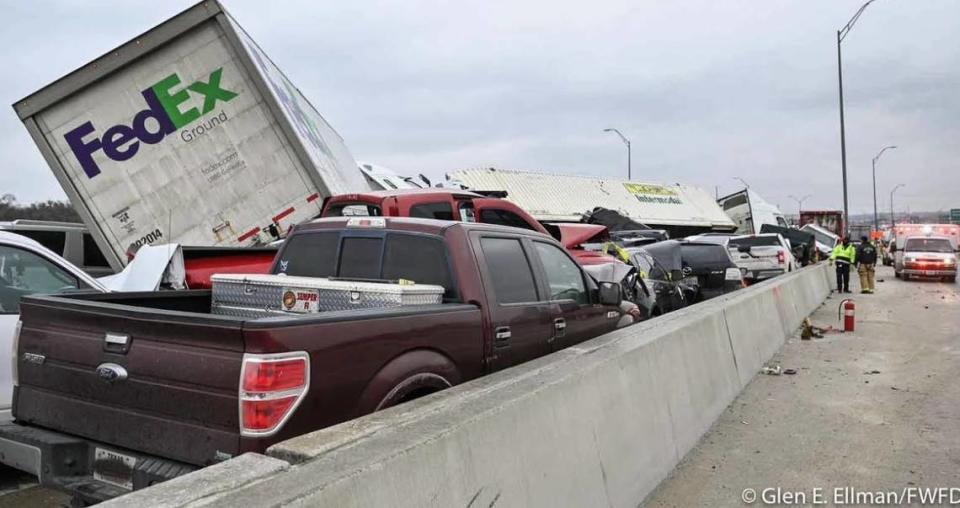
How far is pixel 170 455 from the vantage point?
3117 mm

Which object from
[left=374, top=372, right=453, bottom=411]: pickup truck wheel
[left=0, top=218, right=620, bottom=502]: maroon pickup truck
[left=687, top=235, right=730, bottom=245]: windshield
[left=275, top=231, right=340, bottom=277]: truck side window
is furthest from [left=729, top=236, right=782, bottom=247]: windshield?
[left=374, top=372, right=453, bottom=411]: pickup truck wheel

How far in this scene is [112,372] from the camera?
10.8 ft

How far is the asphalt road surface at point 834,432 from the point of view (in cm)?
446

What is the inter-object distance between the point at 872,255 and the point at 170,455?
20.9 meters

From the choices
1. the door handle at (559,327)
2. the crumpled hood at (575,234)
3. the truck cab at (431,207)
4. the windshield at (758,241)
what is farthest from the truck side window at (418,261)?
the windshield at (758,241)

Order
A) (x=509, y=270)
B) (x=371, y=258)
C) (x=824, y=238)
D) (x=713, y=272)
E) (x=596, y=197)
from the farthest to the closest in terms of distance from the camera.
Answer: (x=824, y=238) → (x=596, y=197) → (x=713, y=272) → (x=509, y=270) → (x=371, y=258)

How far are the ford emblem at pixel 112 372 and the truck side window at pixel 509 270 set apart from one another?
86.4 inches

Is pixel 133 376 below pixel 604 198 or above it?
below

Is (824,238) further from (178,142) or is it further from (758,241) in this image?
(178,142)

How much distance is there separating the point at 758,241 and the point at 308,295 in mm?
19011

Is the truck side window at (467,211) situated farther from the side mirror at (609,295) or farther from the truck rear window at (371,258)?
the truck rear window at (371,258)

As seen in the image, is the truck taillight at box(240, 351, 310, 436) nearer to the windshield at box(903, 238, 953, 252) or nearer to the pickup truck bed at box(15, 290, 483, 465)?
the pickup truck bed at box(15, 290, 483, 465)

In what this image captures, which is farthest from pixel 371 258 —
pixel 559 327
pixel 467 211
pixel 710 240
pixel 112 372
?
pixel 710 240

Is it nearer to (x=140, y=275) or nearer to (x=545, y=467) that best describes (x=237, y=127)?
(x=140, y=275)
